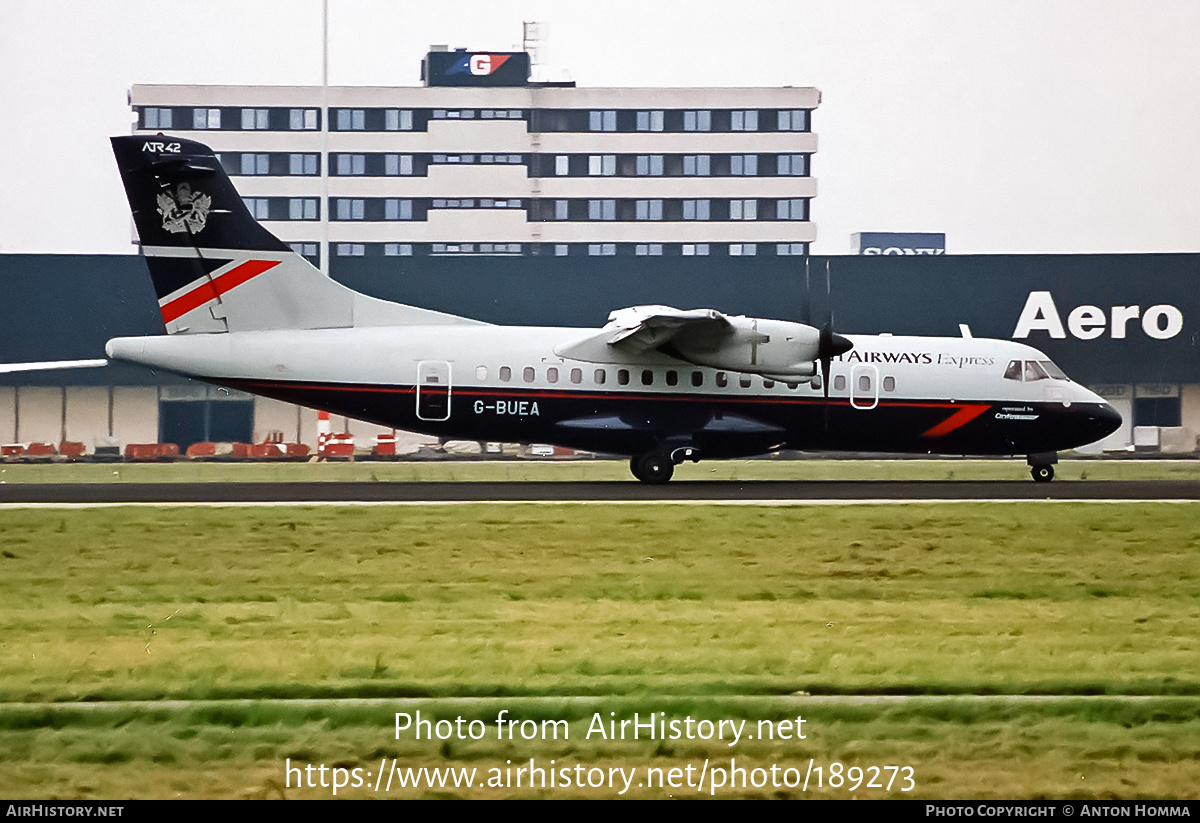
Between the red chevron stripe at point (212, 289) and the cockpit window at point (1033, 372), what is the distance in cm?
1691

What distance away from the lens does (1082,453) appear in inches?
1912

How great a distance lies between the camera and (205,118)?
105375mm

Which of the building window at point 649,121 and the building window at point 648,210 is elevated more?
the building window at point 649,121

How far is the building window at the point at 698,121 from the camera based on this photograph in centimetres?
10775

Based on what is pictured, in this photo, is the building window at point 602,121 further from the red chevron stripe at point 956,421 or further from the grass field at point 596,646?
the grass field at point 596,646

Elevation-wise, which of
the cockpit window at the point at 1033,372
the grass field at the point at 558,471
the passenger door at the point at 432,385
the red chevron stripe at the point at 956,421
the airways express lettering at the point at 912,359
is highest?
the airways express lettering at the point at 912,359

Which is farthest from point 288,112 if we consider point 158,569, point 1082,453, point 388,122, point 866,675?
point 866,675

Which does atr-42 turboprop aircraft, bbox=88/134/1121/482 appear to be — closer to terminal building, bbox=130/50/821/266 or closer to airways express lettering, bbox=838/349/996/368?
airways express lettering, bbox=838/349/996/368

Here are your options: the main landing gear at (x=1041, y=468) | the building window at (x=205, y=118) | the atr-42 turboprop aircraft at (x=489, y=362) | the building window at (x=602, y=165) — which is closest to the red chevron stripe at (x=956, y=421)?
the atr-42 turboprop aircraft at (x=489, y=362)

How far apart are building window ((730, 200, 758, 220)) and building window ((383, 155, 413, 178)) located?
25.2m

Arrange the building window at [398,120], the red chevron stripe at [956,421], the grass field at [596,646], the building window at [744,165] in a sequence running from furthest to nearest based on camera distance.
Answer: the building window at [744,165]
the building window at [398,120]
the red chevron stripe at [956,421]
the grass field at [596,646]

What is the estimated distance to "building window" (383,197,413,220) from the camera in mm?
104938

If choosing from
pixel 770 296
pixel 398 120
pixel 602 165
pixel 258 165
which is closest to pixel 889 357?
pixel 770 296

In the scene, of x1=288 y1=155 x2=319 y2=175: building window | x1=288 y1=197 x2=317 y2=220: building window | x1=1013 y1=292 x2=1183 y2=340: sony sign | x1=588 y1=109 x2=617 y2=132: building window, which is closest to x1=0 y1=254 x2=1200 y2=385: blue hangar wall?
x1=1013 y1=292 x2=1183 y2=340: sony sign
